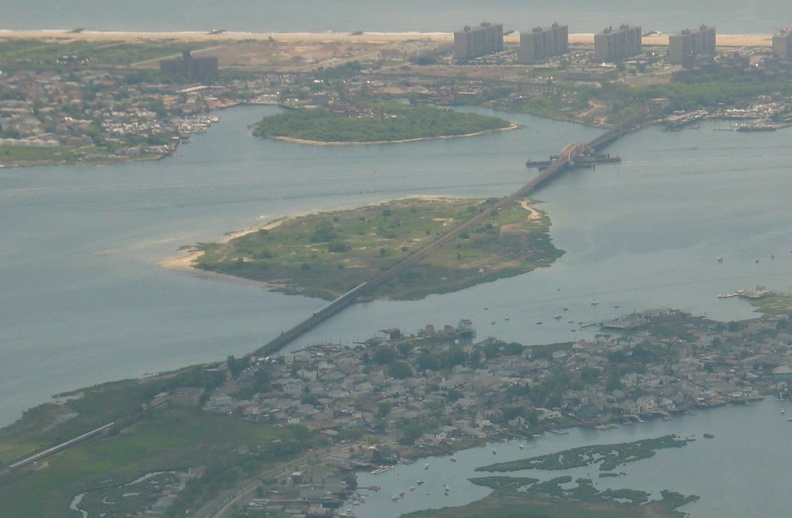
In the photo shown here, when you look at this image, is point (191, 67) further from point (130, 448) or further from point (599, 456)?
point (599, 456)

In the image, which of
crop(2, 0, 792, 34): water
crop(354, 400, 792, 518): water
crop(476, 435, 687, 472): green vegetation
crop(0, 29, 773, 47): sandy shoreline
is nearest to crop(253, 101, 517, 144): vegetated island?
crop(0, 29, 773, 47): sandy shoreline

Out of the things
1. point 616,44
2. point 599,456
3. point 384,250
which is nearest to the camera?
point 599,456

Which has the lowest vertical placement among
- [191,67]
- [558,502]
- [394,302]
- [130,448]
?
[558,502]

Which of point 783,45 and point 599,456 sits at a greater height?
point 783,45

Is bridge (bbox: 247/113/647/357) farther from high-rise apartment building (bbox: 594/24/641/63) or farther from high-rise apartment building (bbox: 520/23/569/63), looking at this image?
high-rise apartment building (bbox: 520/23/569/63)

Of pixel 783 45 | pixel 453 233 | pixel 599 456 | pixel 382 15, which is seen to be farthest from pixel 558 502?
pixel 382 15

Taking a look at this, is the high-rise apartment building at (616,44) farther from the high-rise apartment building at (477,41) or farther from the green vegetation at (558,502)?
the green vegetation at (558,502)
